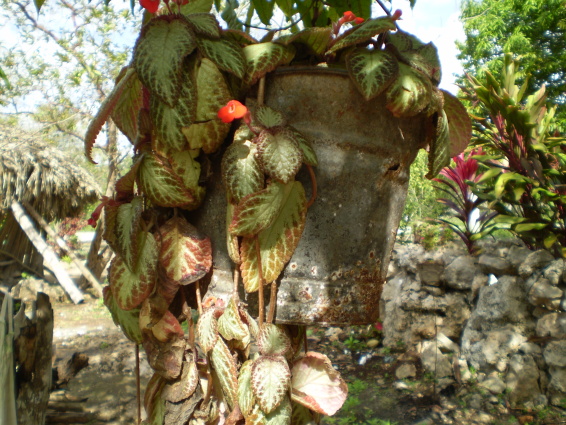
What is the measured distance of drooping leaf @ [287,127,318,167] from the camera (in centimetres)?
70

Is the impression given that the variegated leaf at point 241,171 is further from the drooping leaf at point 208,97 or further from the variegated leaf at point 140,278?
the variegated leaf at point 140,278

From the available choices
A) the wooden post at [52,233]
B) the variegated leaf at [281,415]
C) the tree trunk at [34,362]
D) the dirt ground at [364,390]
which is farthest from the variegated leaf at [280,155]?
the wooden post at [52,233]

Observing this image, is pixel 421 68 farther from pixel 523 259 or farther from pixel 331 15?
pixel 523 259

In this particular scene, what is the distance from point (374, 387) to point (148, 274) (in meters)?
3.62

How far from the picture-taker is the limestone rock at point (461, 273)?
443cm

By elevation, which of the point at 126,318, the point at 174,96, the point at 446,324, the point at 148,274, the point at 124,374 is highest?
the point at 174,96

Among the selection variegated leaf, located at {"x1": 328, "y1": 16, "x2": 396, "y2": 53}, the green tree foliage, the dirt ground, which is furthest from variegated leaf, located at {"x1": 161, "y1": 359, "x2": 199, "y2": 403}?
the green tree foliage

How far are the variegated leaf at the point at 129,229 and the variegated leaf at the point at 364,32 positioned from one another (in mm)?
425

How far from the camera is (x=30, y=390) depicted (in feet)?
5.39

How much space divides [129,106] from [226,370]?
1.64 ft

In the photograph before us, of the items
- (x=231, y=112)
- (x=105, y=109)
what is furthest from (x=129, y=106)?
(x=231, y=112)

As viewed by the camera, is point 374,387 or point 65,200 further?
point 65,200

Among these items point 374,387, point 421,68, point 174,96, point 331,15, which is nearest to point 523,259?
point 374,387

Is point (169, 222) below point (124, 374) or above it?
above
